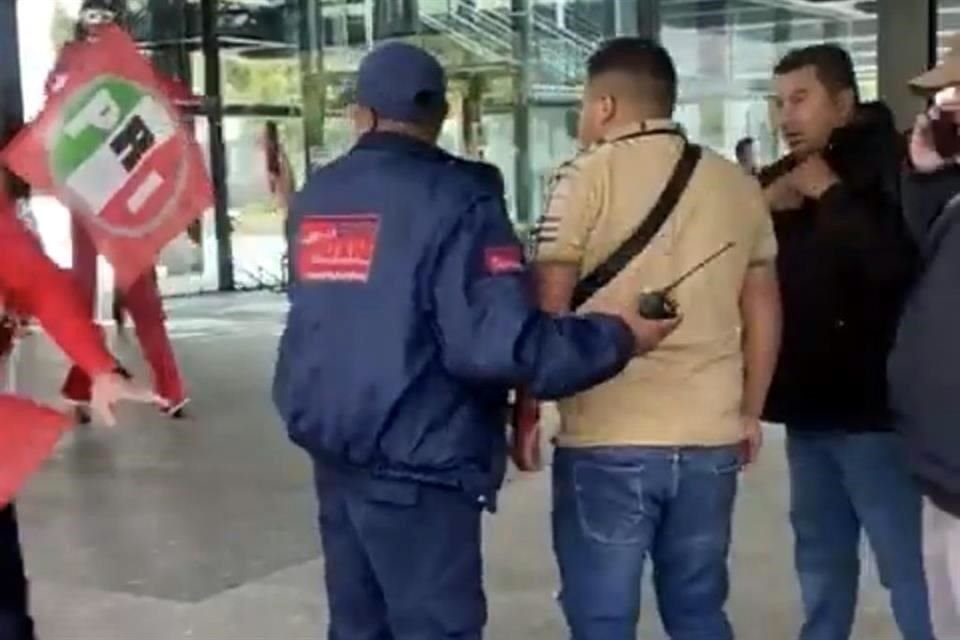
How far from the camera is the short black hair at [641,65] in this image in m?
3.07

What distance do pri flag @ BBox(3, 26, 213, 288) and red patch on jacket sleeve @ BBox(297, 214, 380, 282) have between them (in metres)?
3.13

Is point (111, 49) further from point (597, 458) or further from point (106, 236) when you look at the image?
point (597, 458)

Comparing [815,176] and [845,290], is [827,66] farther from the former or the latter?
[845,290]

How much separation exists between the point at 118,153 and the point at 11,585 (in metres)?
3.26

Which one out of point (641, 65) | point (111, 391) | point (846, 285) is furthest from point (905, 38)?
point (111, 391)

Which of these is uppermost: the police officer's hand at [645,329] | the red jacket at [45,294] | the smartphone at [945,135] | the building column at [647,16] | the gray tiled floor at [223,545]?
the building column at [647,16]

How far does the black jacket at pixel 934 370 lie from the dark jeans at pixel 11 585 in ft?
5.62

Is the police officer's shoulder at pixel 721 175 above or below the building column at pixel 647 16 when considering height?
below

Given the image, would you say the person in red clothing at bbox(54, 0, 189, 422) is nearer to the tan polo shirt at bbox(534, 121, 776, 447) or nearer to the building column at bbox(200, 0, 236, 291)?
the tan polo shirt at bbox(534, 121, 776, 447)

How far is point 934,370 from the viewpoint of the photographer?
2.63 m

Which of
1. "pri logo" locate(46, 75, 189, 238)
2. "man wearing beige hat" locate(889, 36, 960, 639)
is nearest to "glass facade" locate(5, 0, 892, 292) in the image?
"pri logo" locate(46, 75, 189, 238)

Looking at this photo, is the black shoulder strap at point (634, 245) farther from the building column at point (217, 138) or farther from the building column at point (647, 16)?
the building column at point (217, 138)

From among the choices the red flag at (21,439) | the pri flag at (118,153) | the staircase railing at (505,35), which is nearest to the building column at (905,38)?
the staircase railing at (505,35)

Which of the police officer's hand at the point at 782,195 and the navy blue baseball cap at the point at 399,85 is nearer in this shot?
the navy blue baseball cap at the point at 399,85
